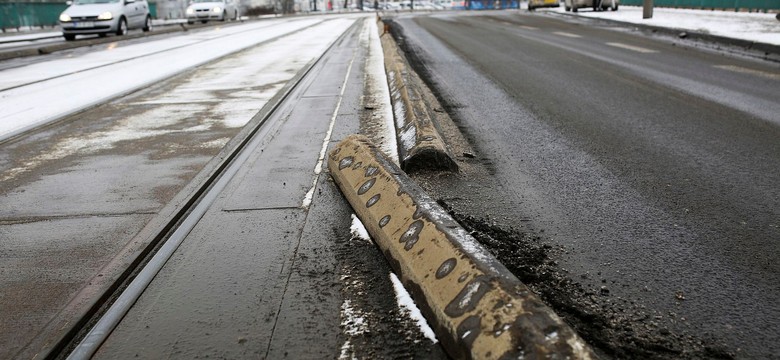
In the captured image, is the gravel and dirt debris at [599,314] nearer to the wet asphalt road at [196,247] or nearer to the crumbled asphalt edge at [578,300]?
the crumbled asphalt edge at [578,300]

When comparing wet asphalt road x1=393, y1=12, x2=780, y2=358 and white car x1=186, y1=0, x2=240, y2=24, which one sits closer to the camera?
wet asphalt road x1=393, y1=12, x2=780, y2=358

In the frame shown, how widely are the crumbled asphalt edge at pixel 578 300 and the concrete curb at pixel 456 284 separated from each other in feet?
1.10

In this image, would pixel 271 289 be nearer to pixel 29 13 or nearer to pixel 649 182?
pixel 649 182

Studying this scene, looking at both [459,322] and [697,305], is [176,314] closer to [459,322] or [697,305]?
[459,322]

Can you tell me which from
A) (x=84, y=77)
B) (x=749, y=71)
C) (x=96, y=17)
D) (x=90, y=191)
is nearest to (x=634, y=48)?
(x=749, y=71)

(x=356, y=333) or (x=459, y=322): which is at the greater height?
(x=459, y=322)

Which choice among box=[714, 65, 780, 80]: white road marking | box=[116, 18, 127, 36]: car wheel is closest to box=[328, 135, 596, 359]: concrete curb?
box=[714, 65, 780, 80]: white road marking

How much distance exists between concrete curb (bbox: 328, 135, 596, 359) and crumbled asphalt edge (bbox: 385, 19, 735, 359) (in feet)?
1.10

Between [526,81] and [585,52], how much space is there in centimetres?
433

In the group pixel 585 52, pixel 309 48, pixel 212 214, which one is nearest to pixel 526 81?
pixel 585 52

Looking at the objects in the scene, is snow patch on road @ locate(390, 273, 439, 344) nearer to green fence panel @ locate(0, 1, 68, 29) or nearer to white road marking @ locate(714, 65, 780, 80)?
white road marking @ locate(714, 65, 780, 80)

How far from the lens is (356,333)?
219cm

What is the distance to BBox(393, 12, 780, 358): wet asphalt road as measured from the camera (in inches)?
95.0

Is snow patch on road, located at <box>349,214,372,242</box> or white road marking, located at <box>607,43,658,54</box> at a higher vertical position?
white road marking, located at <box>607,43,658,54</box>
